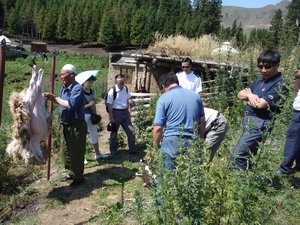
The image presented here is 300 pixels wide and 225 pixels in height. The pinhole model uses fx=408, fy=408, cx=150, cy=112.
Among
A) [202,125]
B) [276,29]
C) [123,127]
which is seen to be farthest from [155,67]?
[202,125]

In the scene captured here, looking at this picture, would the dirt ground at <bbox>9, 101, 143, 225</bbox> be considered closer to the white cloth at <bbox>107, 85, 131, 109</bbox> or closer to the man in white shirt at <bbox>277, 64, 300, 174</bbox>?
the white cloth at <bbox>107, 85, 131, 109</bbox>

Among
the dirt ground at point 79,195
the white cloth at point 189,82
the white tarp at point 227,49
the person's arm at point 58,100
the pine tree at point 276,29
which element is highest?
the pine tree at point 276,29

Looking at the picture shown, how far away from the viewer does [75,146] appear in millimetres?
5824

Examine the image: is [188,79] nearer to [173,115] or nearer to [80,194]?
[80,194]

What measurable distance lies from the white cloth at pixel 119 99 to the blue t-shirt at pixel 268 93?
10.6 feet

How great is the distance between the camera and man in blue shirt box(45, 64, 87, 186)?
5527 millimetres

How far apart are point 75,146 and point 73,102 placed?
0.71m

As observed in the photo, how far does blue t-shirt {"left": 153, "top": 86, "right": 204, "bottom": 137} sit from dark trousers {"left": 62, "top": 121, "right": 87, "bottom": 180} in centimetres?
189

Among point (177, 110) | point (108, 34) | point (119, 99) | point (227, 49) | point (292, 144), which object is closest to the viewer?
point (177, 110)

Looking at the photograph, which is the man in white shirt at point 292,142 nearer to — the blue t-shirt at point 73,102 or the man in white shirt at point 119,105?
the blue t-shirt at point 73,102

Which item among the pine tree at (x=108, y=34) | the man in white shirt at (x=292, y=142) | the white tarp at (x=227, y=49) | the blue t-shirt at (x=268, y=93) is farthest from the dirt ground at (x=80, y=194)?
the pine tree at (x=108, y=34)

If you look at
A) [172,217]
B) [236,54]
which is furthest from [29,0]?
[172,217]

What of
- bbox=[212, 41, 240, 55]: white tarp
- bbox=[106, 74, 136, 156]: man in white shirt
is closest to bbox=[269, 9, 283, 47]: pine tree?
bbox=[212, 41, 240, 55]: white tarp

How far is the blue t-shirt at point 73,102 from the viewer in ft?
18.1
